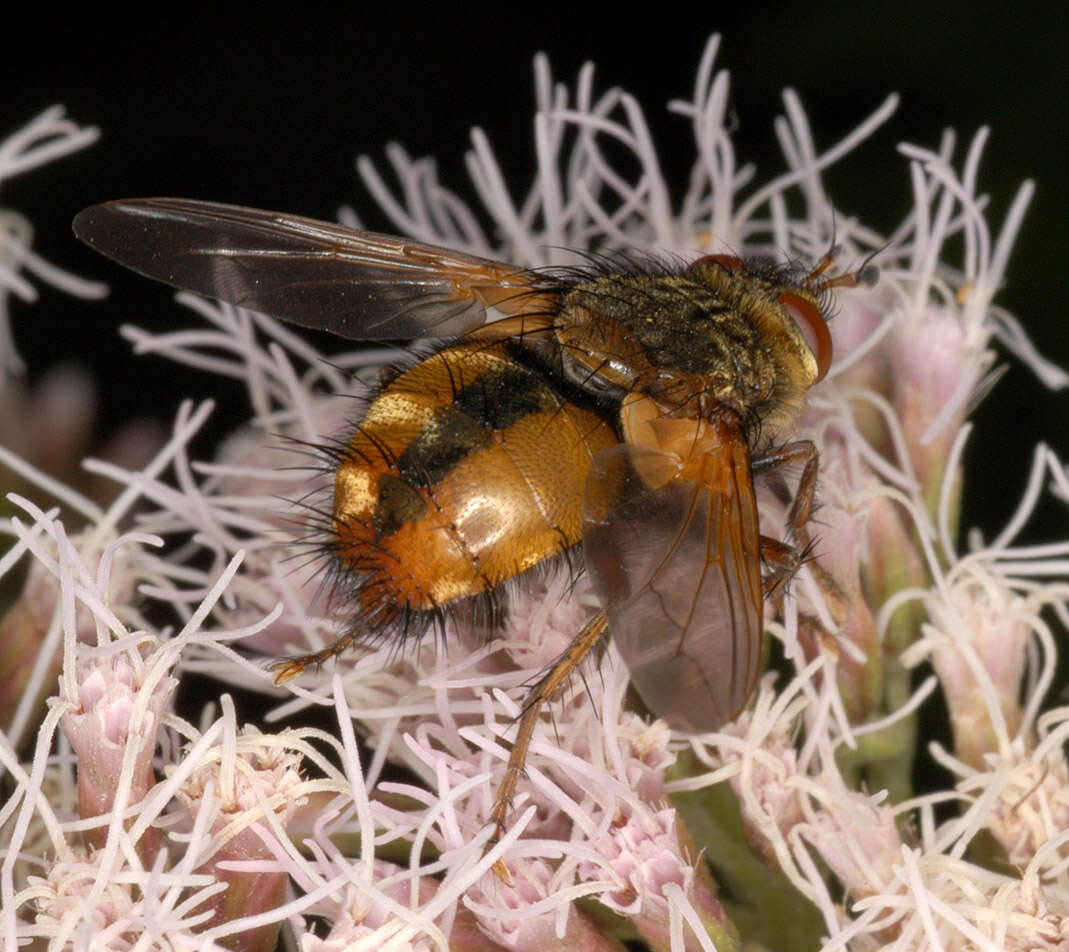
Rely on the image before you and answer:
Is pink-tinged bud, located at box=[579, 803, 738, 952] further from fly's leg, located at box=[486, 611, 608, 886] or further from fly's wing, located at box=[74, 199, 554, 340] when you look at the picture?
fly's wing, located at box=[74, 199, 554, 340]

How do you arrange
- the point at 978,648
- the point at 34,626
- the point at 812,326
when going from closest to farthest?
the point at 812,326, the point at 978,648, the point at 34,626

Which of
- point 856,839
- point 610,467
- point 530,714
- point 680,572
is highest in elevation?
point 610,467

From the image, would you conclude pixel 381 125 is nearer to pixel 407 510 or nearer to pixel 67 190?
pixel 67 190

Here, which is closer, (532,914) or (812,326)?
(532,914)

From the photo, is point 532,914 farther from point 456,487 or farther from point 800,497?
point 800,497

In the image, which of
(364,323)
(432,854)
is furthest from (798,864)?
(364,323)

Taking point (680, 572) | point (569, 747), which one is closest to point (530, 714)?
point (569, 747)
